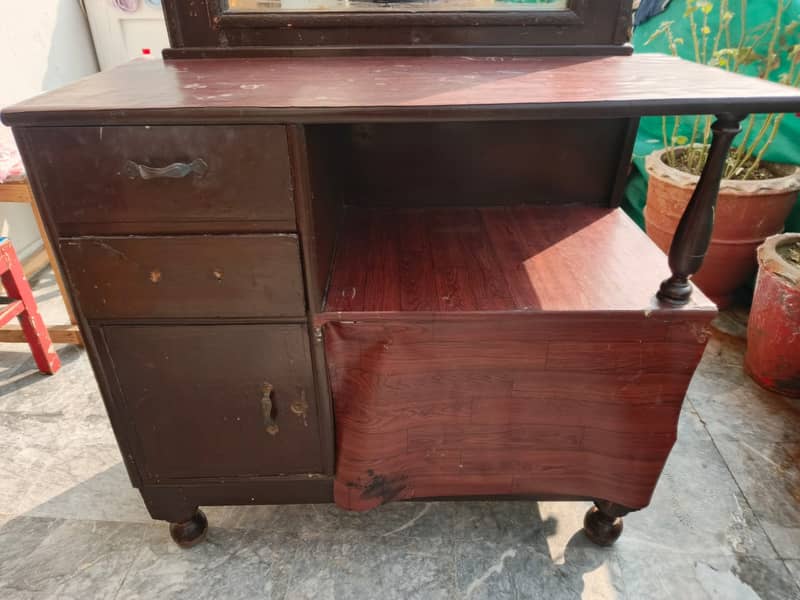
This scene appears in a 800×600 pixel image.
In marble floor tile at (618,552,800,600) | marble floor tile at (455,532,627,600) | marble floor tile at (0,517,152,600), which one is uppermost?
marble floor tile at (0,517,152,600)

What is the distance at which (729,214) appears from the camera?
2037 millimetres

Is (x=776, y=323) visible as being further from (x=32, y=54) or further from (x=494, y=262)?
(x=32, y=54)

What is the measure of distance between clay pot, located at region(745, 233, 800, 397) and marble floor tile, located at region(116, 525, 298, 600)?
156 cm

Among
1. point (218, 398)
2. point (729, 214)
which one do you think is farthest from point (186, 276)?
point (729, 214)

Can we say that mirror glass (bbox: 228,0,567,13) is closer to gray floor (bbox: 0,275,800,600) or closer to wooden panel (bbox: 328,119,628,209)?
wooden panel (bbox: 328,119,628,209)

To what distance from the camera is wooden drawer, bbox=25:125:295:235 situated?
89 cm

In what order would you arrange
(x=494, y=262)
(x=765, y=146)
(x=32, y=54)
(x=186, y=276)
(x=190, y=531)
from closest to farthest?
1. (x=186, y=276)
2. (x=494, y=262)
3. (x=190, y=531)
4. (x=765, y=146)
5. (x=32, y=54)

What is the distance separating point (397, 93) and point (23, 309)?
154 centimetres

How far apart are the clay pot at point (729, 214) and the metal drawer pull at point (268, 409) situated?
150cm

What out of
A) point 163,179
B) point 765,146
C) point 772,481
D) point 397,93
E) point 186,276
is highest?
point 397,93

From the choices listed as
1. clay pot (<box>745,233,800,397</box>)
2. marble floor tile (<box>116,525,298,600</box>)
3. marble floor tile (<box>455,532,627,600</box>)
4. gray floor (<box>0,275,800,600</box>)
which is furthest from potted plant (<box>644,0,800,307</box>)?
marble floor tile (<box>116,525,298,600</box>)

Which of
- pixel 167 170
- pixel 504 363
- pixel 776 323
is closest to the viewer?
pixel 167 170

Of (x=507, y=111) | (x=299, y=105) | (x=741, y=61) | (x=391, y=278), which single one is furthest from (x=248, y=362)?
(x=741, y=61)

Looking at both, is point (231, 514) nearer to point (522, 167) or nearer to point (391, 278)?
point (391, 278)
